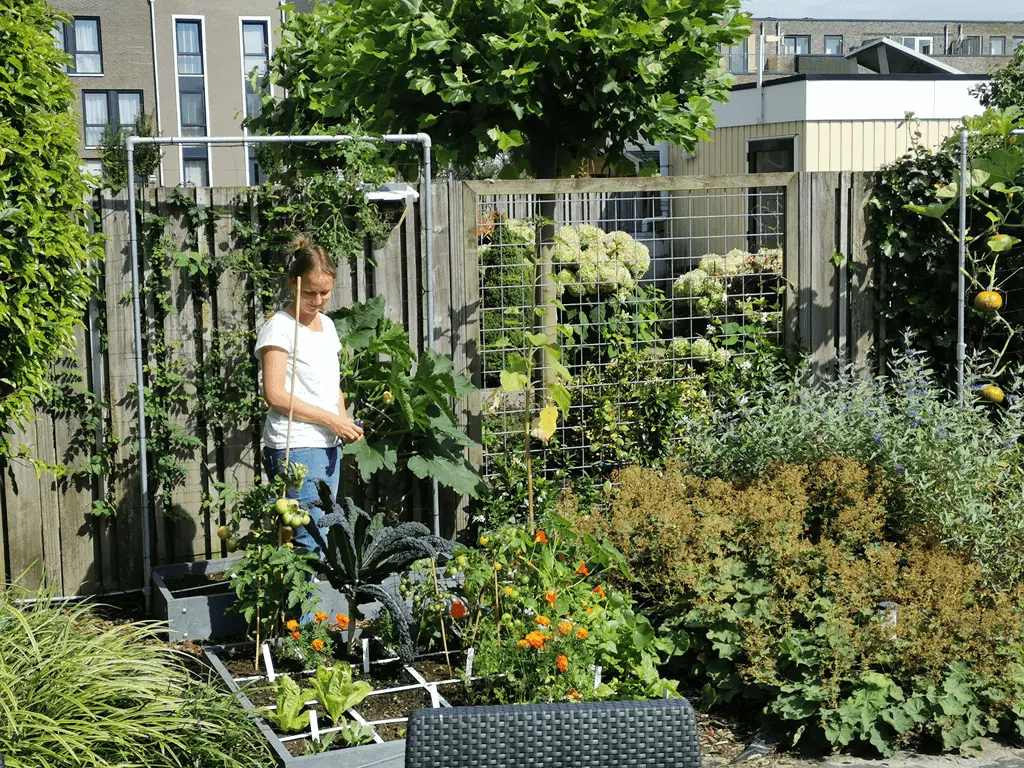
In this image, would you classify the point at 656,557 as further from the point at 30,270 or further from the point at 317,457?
the point at 30,270

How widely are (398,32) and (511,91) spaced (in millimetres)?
735

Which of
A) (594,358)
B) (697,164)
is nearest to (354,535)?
(594,358)

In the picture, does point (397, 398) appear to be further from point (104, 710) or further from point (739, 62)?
point (739, 62)

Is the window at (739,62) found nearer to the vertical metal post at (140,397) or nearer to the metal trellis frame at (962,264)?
the metal trellis frame at (962,264)

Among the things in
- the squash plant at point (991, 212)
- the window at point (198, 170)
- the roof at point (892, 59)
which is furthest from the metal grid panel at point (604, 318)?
the window at point (198, 170)

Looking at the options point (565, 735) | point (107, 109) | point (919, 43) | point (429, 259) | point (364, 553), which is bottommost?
point (364, 553)

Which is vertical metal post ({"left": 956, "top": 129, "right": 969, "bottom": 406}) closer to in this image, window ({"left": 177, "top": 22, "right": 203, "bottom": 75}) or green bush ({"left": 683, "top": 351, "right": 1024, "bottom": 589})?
green bush ({"left": 683, "top": 351, "right": 1024, "bottom": 589})

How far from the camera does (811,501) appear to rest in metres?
5.24

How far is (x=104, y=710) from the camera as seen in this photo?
3730mm

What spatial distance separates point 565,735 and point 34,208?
11.7ft

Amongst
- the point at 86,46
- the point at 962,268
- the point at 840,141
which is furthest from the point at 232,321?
the point at 86,46

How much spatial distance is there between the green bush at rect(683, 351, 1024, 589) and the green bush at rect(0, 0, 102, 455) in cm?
315

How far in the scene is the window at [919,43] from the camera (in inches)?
2254

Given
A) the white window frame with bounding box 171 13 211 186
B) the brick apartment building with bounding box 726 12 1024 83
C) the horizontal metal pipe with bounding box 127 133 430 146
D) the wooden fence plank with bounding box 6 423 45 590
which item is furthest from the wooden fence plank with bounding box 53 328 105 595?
the brick apartment building with bounding box 726 12 1024 83
